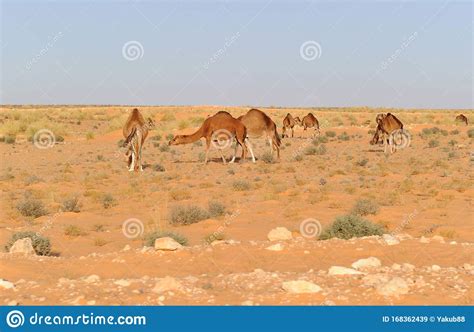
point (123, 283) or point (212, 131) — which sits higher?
point (212, 131)

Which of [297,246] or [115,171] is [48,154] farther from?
[297,246]

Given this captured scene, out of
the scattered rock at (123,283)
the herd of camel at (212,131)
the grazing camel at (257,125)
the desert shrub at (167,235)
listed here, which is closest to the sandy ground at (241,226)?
the scattered rock at (123,283)

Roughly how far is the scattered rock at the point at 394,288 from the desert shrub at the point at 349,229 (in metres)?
4.22

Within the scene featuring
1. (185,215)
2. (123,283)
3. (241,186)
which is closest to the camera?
A: (123,283)

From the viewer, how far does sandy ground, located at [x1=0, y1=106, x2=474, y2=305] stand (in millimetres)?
7074

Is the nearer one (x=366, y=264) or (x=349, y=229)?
(x=366, y=264)

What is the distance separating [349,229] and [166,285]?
500 cm

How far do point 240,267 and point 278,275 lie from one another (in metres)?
1.28

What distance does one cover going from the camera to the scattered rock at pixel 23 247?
9978 mm

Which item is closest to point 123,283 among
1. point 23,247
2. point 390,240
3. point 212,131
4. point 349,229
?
point 23,247

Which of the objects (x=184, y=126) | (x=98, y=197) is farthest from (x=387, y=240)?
(x=184, y=126)

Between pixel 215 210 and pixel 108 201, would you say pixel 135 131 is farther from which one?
pixel 215 210

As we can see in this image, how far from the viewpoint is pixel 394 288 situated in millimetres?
6812

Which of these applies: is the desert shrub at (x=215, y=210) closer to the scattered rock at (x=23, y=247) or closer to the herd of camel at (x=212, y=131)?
the scattered rock at (x=23, y=247)
